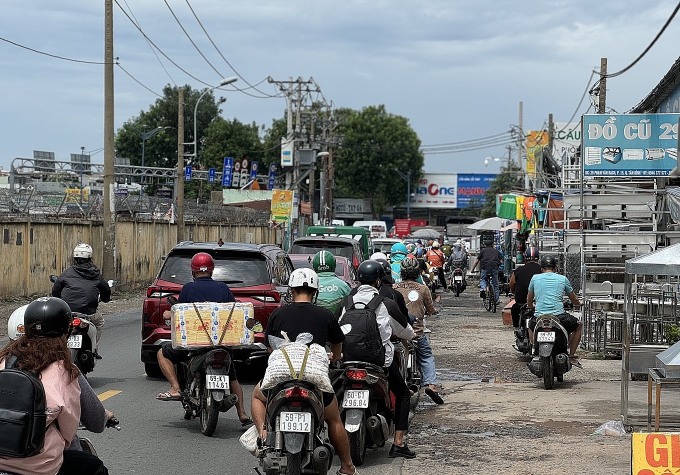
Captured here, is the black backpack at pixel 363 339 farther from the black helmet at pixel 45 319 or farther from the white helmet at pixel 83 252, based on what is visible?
the white helmet at pixel 83 252

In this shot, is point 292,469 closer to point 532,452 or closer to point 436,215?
point 532,452

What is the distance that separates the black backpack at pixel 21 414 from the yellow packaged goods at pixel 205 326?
5.44 metres

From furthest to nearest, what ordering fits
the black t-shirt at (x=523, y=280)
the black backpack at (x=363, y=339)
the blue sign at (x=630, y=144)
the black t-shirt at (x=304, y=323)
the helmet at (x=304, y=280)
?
the blue sign at (x=630, y=144) → the black t-shirt at (x=523, y=280) → the black backpack at (x=363, y=339) → the helmet at (x=304, y=280) → the black t-shirt at (x=304, y=323)

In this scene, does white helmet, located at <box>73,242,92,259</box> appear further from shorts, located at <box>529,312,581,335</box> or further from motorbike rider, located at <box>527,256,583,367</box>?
shorts, located at <box>529,312,581,335</box>

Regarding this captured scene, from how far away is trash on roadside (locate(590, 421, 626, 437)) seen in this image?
10.4m

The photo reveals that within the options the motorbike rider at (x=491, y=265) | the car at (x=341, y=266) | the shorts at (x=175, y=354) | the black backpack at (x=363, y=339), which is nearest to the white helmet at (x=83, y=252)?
the shorts at (x=175, y=354)

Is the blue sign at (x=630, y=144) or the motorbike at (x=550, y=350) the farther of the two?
the blue sign at (x=630, y=144)

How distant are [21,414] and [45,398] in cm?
15

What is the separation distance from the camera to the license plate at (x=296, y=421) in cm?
734

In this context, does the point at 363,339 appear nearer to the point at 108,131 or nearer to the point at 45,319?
the point at 45,319

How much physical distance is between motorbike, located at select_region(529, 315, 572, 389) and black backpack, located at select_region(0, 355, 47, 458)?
9829 mm

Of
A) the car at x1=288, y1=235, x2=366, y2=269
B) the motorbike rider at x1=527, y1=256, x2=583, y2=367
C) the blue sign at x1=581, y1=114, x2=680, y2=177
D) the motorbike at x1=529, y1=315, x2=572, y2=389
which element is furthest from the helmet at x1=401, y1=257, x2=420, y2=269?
the car at x1=288, y1=235, x2=366, y2=269

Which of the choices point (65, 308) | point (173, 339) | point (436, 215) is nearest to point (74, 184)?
point (436, 215)

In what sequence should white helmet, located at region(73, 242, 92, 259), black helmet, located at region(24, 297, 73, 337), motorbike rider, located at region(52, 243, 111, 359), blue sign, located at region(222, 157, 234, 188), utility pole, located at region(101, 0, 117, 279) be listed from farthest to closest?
blue sign, located at region(222, 157, 234, 188) < utility pole, located at region(101, 0, 117, 279) < white helmet, located at region(73, 242, 92, 259) < motorbike rider, located at region(52, 243, 111, 359) < black helmet, located at region(24, 297, 73, 337)
